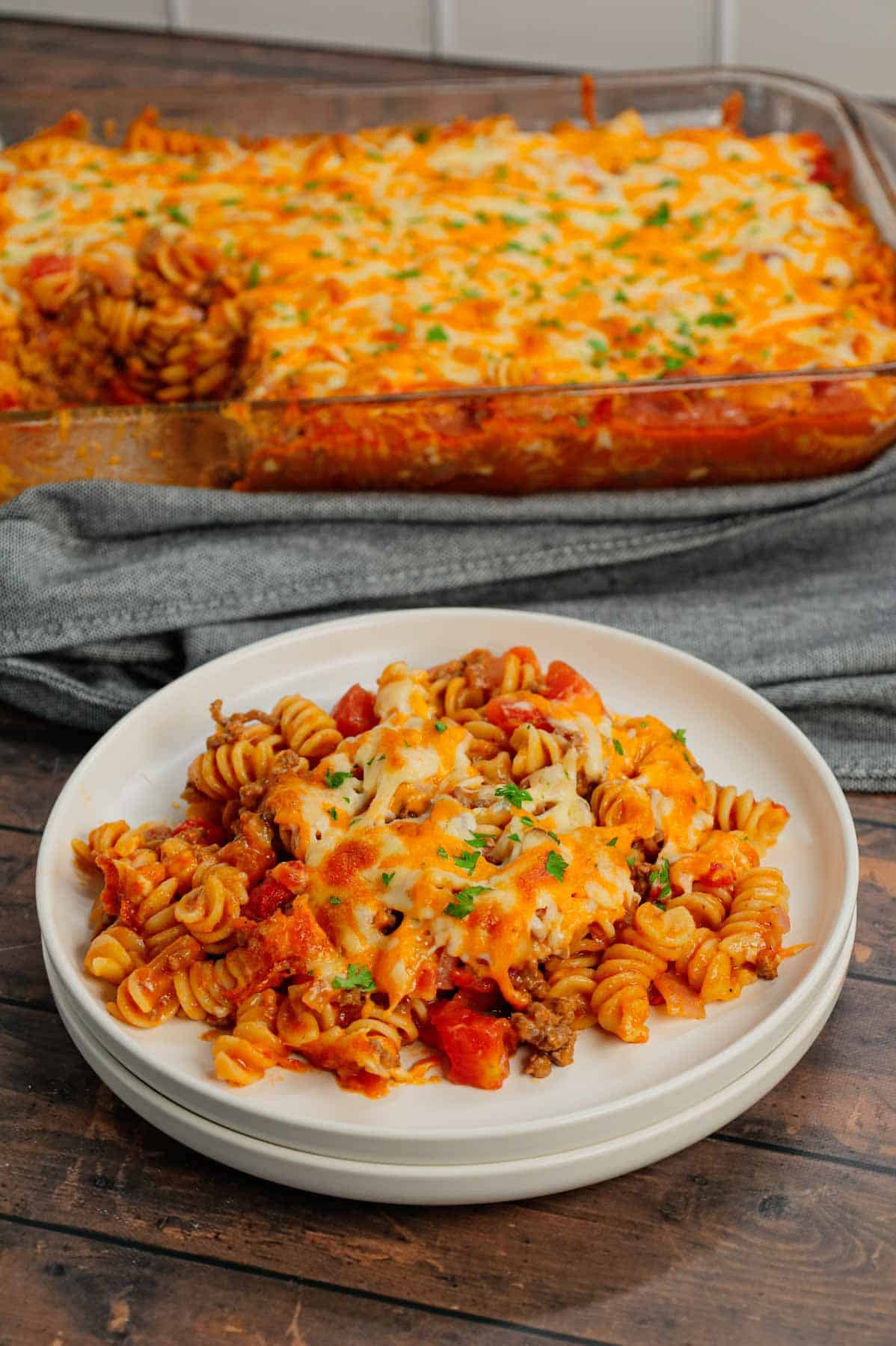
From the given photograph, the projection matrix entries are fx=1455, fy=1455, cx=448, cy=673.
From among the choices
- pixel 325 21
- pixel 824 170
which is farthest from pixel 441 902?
pixel 325 21

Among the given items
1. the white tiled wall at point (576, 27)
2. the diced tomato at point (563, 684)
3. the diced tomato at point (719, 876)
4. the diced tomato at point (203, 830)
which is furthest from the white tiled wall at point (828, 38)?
the diced tomato at point (203, 830)

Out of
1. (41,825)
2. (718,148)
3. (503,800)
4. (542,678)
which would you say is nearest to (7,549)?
(41,825)

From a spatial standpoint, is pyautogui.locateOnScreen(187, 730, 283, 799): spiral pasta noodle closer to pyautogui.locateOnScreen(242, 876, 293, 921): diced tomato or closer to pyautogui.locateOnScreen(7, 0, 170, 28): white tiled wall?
pyautogui.locateOnScreen(242, 876, 293, 921): diced tomato

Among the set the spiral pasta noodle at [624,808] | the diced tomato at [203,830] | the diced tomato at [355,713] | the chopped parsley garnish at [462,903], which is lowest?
the diced tomato at [203,830]

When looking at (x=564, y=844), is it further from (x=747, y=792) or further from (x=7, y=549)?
(x=7, y=549)

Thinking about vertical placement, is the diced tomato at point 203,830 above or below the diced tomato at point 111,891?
below

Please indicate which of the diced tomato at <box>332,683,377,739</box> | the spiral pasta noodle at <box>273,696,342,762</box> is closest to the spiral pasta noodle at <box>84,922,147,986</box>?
the spiral pasta noodle at <box>273,696,342,762</box>

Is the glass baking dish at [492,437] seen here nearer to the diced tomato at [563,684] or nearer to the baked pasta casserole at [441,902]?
the diced tomato at [563,684]
